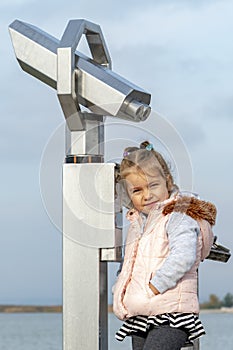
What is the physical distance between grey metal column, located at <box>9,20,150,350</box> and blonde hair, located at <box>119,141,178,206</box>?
78 millimetres

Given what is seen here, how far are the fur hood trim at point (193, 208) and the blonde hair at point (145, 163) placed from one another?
38mm


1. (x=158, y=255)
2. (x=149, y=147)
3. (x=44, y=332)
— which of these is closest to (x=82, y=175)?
(x=149, y=147)

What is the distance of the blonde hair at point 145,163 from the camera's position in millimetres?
2404

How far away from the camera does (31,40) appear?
233cm

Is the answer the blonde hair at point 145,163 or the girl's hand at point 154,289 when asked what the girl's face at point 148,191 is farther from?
the girl's hand at point 154,289

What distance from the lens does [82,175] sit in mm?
2330

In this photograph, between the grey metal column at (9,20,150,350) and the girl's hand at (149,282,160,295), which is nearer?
the grey metal column at (9,20,150,350)

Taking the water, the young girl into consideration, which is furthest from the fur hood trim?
the water

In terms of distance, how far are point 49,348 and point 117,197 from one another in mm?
9865

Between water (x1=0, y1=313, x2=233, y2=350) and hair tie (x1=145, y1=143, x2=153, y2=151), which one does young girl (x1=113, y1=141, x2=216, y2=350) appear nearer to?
hair tie (x1=145, y1=143, x2=153, y2=151)

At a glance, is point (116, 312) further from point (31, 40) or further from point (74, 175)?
point (31, 40)

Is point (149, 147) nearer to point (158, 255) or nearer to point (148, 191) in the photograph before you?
point (148, 191)

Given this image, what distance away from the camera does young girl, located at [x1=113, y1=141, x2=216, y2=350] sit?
2.41 meters

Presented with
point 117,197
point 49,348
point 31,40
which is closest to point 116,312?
point 117,197
